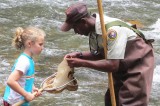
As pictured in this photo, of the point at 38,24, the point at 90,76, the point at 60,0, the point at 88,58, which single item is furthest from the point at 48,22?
the point at 88,58

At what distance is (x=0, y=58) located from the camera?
9344mm

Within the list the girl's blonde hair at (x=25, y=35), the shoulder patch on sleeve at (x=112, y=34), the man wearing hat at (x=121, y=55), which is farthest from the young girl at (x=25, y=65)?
the shoulder patch on sleeve at (x=112, y=34)

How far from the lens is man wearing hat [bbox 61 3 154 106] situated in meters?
4.31

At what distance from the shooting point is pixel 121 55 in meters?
4.31

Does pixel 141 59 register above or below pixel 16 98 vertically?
above

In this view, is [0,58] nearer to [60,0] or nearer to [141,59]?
[141,59]

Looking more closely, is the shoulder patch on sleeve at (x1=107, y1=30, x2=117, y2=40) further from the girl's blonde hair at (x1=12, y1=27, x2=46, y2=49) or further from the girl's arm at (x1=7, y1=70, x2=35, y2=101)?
the girl's arm at (x1=7, y1=70, x2=35, y2=101)

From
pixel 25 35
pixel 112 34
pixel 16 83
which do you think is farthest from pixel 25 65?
pixel 112 34

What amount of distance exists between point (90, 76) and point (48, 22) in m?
4.25

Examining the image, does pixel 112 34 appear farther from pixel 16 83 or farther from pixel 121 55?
pixel 16 83

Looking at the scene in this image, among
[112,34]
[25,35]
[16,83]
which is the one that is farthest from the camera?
[25,35]

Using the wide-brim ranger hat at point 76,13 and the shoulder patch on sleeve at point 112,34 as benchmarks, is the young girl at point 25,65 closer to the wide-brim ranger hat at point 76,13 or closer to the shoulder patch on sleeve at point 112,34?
the wide-brim ranger hat at point 76,13

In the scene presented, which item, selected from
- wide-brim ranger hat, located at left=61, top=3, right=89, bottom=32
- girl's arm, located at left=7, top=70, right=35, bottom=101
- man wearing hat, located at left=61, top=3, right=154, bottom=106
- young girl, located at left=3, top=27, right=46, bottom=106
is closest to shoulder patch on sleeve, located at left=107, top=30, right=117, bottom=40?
man wearing hat, located at left=61, top=3, right=154, bottom=106

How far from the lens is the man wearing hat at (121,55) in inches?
170
